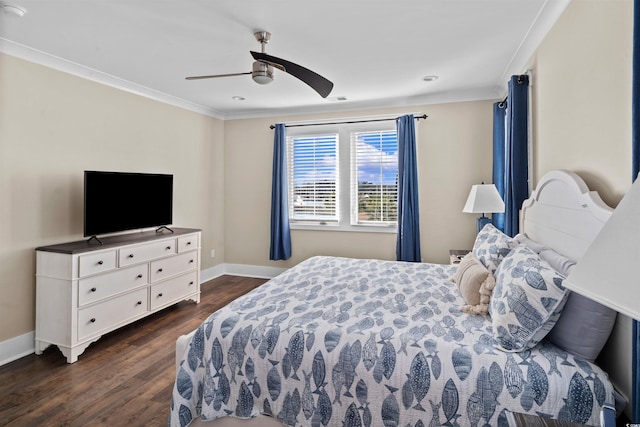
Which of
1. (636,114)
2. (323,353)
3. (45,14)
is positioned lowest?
(323,353)

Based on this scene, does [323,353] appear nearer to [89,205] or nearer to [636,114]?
[636,114]

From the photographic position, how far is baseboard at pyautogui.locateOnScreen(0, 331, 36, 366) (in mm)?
2818

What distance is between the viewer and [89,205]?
315cm

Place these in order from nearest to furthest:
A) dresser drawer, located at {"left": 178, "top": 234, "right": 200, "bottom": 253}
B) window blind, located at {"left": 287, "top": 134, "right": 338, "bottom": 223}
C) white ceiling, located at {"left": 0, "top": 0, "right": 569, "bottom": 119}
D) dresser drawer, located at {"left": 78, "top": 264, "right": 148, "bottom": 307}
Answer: white ceiling, located at {"left": 0, "top": 0, "right": 569, "bottom": 119} → dresser drawer, located at {"left": 78, "top": 264, "right": 148, "bottom": 307} → dresser drawer, located at {"left": 178, "top": 234, "right": 200, "bottom": 253} → window blind, located at {"left": 287, "top": 134, "right": 338, "bottom": 223}

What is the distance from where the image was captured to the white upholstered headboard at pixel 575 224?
1.48 metres

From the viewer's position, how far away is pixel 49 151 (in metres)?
3.14

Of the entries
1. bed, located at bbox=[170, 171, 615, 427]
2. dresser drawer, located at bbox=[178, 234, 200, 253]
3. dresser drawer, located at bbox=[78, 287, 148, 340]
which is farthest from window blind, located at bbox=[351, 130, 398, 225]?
dresser drawer, located at bbox=[78, 287, 148, 340]

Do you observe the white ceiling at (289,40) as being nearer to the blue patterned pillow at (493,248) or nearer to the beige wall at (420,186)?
the beige wall at (420,186)

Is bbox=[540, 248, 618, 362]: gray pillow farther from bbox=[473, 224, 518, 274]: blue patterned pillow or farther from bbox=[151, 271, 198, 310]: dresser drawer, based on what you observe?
bbox=[151, 271, 198, 310]: dresser drawer

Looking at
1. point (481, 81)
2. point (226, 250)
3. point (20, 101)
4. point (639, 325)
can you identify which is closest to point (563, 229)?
point (639, 325)

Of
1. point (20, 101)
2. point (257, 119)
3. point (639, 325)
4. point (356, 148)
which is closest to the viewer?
point (639, 325)

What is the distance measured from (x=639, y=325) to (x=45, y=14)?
3.70 meters

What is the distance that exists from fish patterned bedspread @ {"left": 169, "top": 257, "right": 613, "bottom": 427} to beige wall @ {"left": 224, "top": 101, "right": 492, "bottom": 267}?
2501 mm

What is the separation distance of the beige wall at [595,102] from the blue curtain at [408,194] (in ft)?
6.34
